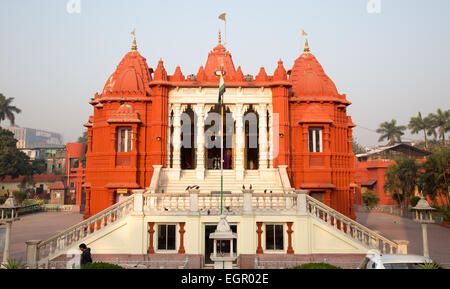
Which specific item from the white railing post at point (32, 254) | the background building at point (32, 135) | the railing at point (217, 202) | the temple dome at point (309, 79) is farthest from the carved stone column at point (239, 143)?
the background building at point (32, 135)

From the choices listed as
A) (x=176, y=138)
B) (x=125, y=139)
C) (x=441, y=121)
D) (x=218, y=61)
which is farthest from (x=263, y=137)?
(x=441, y=121)

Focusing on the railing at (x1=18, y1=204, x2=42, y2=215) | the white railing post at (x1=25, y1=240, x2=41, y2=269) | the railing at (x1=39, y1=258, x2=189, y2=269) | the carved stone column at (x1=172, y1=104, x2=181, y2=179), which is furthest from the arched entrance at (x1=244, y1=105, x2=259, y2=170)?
the railing at (x1=18, y1=204, x2=42, y2=215)

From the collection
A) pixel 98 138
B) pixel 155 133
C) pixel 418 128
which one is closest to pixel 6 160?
pixel 98 138

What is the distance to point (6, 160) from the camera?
5634 centimetres

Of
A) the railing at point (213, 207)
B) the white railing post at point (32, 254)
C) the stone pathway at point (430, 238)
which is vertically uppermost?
the railing at point (213, 207)

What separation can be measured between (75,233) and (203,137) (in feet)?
29.0

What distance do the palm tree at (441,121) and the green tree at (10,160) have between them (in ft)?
262

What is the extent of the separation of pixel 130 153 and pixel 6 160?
149ft

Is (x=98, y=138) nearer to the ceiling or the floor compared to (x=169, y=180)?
nearer to the ceiling

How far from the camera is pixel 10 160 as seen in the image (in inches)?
2245

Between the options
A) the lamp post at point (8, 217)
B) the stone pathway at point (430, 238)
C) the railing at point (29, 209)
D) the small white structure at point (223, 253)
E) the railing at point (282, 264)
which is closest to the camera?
the small white structure at point (223, 253)

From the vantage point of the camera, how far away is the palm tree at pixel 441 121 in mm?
74062

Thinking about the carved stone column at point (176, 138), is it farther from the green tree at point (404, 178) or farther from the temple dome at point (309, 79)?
the green tree at point (404, 178)
